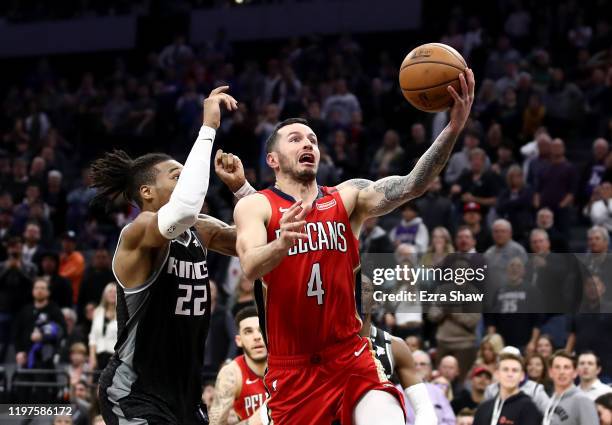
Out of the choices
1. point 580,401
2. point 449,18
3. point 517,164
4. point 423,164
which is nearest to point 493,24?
point 449,18

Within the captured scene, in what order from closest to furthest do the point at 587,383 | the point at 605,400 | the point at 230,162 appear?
the point at 230,162, the point at 605,400, the point at 587,383

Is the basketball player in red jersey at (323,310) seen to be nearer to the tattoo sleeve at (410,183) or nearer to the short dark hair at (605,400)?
the tattoo sleeve at (410,183)

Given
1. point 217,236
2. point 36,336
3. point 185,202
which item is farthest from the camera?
point 36,336

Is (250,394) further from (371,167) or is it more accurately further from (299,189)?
(371,167)

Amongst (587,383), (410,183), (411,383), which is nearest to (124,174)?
(410,183)

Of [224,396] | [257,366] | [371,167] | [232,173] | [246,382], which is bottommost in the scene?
[224,396]

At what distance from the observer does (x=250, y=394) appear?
875 cm

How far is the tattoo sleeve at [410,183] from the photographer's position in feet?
20.2

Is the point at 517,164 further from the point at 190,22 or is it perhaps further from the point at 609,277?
the point at 190,22

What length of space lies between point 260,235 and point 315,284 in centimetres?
41

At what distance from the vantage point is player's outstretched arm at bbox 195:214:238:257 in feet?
23.2

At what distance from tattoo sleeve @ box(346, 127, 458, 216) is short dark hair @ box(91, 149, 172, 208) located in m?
1.14

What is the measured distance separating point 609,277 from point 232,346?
438 cm

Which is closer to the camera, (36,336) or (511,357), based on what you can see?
(511,357)
